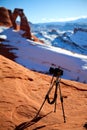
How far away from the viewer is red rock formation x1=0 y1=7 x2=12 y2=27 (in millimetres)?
50650

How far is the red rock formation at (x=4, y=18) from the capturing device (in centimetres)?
5065

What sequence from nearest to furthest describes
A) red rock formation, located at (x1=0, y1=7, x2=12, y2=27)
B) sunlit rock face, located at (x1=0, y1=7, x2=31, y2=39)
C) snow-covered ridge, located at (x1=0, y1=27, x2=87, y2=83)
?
snow-covered ridge, located at (x1=0, y1=27, x2=87, y2=83), red rock formation, located at (x1=0, y1=7, x2=12, y2=27), sunlit rock face, located at (x1=0, y1=7, x2=31, y2=39)

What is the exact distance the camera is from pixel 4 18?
51.1m

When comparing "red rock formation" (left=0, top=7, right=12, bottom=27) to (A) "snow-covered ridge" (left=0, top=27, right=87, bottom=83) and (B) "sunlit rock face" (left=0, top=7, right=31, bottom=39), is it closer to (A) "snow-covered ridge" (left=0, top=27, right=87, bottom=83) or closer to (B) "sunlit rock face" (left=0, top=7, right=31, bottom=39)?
(B) "sunlit rock face" (left=0, top=7, right=31, bottom=39)

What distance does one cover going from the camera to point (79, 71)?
3456 cm

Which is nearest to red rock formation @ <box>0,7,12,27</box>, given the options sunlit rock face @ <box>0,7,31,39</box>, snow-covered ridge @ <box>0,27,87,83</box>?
sunlit rock face @ <box>0,7,31,39</box>

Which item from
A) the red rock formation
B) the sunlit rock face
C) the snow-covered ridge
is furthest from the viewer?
the sunlit rock face

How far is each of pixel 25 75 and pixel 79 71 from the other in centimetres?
2375

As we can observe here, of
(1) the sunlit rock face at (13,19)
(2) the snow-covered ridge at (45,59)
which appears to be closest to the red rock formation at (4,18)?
(1) the sunlit rock face at (13,19)

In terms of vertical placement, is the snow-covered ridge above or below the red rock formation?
below

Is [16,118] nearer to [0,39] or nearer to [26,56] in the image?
[26,56]

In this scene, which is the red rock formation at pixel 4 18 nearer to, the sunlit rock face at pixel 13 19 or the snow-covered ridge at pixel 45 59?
the sunlit rock face at pixel 13 19

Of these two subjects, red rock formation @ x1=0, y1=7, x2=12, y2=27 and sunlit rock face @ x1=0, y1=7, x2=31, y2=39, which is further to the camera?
sunlit rock face @ x1=0, y1=7, x2=31, y2=39

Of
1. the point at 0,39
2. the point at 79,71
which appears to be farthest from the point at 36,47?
the point at 79,71
